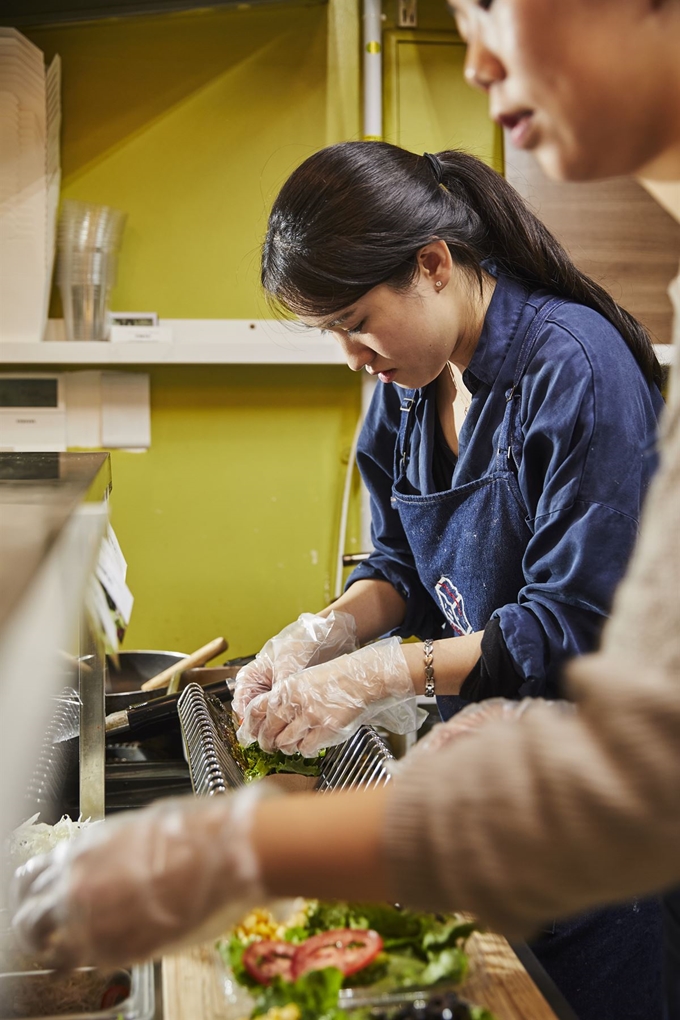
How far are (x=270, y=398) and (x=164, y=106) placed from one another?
3.70ft

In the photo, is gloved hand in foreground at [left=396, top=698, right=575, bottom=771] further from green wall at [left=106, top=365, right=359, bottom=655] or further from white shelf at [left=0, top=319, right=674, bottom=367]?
green wall at [left=106, top=365, right=359, bottom=655]

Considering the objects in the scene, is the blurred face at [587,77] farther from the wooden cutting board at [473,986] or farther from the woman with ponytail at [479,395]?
the wooden cutting board at [473,986]

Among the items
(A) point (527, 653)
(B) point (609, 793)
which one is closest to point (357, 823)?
(B) point (609, 793)

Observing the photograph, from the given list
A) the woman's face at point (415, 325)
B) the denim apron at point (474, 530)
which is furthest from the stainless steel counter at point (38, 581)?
the denim apron at point (474, 530)

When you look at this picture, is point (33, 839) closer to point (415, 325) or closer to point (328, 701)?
point (328, 701)

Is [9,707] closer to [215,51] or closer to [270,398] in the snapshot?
[270,398]

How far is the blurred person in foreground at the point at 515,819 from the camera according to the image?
0.62m

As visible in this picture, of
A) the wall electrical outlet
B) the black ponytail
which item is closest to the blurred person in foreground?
the black ponytail

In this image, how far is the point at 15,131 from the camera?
3275mm

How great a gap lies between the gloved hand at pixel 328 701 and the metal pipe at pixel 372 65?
91.2 inches

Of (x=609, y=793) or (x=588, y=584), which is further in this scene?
(x=588, y=584)

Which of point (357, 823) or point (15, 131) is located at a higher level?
point (15, 131)

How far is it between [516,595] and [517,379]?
0.42 meters

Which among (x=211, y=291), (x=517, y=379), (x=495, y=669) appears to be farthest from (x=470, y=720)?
(x=211, y=291)
